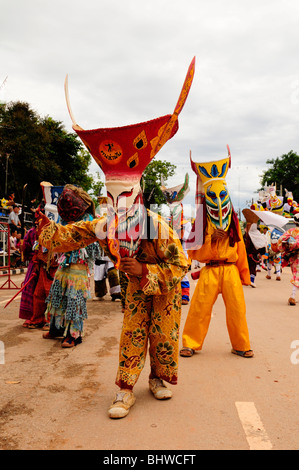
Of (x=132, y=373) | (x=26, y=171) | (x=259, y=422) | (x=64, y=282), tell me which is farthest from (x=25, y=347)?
(x=26, y=171)

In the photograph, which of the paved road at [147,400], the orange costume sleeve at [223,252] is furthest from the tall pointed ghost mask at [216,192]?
the paved road at [147,400]

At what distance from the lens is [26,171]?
23281mm

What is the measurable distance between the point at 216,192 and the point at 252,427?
2.66m

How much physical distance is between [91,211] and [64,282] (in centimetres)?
90

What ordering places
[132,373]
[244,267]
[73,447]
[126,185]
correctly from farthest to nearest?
[244,267]
[132,373]
[126,185]
[73,447]

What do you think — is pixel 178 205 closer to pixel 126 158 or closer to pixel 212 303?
pixel 212 303

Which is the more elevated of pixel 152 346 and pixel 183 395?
pixel 152 346

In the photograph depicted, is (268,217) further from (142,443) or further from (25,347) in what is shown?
(142,443)

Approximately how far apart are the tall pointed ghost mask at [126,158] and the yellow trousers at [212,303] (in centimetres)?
216

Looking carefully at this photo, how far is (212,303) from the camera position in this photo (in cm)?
497

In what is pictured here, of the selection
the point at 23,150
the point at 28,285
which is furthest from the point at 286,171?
the point at 28,285

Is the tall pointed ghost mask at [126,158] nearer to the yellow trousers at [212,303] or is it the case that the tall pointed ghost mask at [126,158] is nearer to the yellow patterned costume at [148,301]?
the yellow patterned costume at [148,301]

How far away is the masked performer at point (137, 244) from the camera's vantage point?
9.33 ft

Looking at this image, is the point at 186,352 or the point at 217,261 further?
the point at 217,261
